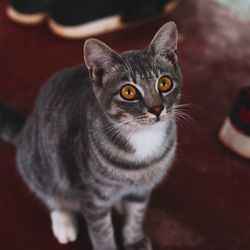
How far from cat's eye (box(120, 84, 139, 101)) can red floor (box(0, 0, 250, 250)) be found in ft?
1.95

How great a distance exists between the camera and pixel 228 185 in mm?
1449

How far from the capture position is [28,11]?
2.07 metres

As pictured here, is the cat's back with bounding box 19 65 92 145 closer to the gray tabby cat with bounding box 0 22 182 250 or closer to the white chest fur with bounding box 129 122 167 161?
the gray tabby cat with bounding box 0 22 182 250

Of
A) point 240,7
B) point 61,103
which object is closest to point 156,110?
point 61,103

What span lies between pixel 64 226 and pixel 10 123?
0.43 m

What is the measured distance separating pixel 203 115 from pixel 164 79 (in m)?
0.84

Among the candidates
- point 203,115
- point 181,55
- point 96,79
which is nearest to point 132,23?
point 181,55

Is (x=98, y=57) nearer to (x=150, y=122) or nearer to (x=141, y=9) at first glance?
(x=150, y=122)

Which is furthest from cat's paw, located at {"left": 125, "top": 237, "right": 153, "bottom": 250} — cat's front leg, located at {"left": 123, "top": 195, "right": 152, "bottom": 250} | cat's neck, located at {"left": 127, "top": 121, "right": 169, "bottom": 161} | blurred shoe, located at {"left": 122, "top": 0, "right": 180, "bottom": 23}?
blurred shoe, located at {"left": 122, "top": 0, "right": 180, "bottom": 23}

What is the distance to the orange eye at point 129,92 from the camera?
0.90 m

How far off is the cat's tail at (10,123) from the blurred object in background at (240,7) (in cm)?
154

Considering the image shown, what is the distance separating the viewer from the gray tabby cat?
2.97 feet

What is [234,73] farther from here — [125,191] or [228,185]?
[125,191]

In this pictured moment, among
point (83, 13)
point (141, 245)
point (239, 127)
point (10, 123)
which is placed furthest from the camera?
point (83, 13)
